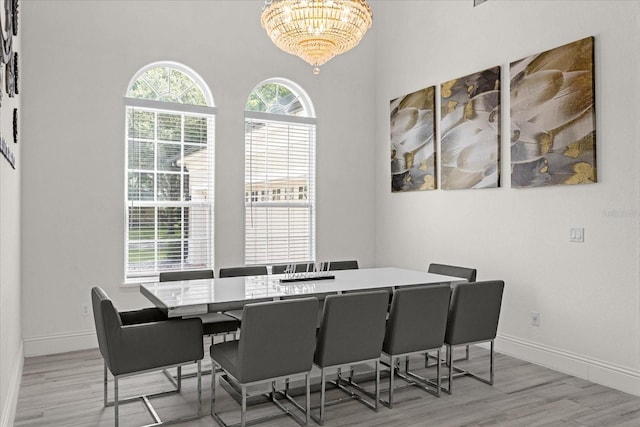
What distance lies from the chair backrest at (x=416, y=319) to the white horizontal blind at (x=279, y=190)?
2.65m

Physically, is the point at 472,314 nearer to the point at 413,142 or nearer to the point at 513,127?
the point at 513,127

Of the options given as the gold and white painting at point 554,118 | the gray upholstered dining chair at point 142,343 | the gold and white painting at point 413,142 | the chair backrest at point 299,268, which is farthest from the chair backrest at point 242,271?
the gold and white painting at point 554,118

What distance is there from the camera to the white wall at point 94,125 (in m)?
4.57

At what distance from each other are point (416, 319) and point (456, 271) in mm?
1275

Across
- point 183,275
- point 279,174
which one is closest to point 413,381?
point 183,275

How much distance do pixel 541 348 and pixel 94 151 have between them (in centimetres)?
434

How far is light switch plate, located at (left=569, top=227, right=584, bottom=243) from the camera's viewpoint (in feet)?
13.2

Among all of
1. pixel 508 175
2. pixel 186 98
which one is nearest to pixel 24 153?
pixel 186 98

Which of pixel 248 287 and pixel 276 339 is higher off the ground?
pixel 248 287

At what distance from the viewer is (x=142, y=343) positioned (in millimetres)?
2930

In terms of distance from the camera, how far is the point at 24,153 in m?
4.52

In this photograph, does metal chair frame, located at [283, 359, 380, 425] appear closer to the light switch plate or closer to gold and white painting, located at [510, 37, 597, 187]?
the light switch plate

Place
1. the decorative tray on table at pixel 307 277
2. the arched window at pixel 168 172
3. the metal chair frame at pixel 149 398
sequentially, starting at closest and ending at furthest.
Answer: the metal chair frame at pixel 149 398, the decorative tray on table at pixel 307 277, the arched window at pixel 168 172

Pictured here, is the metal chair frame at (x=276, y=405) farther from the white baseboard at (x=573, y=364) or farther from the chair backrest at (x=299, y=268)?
the white baseboard at (x=573, y=364)
